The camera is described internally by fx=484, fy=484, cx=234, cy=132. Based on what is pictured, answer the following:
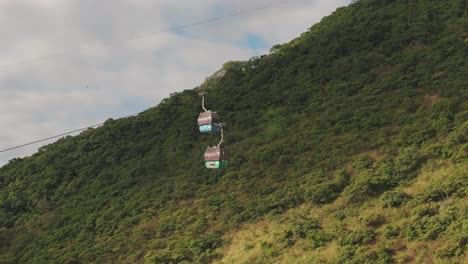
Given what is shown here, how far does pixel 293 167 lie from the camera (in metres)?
29.2

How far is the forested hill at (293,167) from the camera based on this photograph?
68.8ft

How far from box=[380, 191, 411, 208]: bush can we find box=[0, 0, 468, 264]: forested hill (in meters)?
0.06

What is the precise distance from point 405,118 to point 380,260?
13279mm

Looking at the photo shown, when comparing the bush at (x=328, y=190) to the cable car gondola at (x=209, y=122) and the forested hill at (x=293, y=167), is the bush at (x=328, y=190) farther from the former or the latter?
the cable car gondola at (x=209, y=122)

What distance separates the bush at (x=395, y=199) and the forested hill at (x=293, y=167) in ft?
0.20

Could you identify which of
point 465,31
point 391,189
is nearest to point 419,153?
point 391,189

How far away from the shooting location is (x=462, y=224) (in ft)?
56.7

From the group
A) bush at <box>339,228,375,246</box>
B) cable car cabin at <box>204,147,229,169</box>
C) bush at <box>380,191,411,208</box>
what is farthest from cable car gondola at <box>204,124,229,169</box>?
bush at <box>380,191,411,208</box>

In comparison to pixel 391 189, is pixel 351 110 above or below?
above

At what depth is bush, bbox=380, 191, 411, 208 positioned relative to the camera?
2123 centimetres

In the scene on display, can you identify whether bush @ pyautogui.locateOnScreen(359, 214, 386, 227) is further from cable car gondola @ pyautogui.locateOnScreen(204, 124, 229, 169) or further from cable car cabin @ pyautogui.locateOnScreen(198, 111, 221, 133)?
cable car cabin @ pyautogui.locateOnScreen(198, 111, 221, 133)

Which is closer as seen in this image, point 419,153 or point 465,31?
point 419,153

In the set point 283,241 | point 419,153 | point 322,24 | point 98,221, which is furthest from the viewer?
point 322,24

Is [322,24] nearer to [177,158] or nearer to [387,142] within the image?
[177,158]
